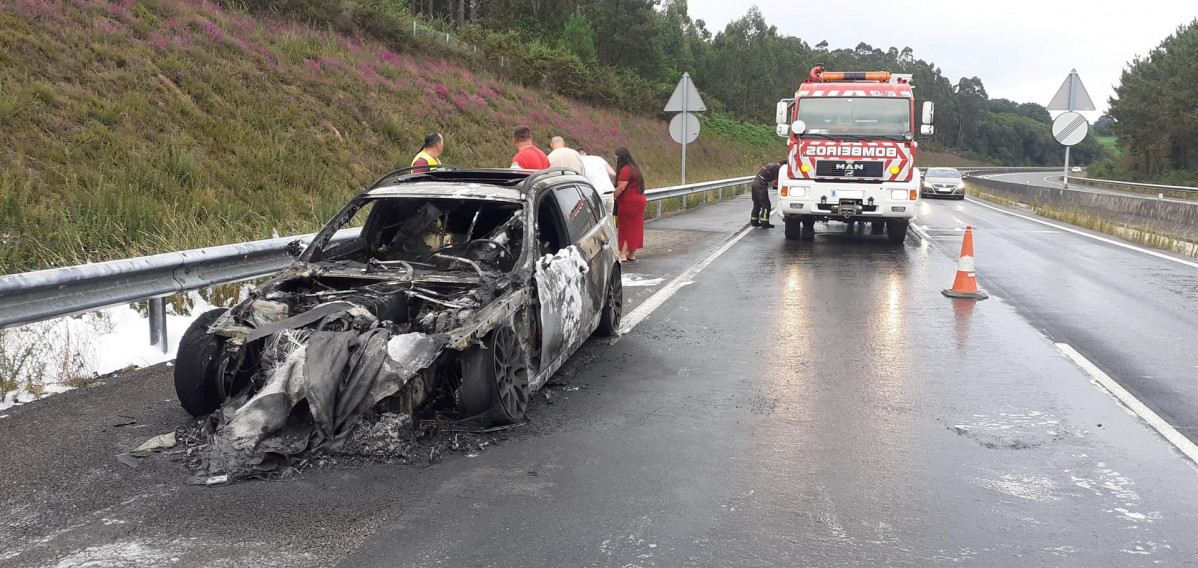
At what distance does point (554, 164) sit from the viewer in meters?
11.8

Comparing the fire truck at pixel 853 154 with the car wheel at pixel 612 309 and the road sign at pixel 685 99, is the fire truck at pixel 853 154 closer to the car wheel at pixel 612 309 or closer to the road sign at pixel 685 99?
the road sign at pixel 685 99

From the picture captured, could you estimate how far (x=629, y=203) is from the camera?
13805mm

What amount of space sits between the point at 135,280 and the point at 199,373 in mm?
2019

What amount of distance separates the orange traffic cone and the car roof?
585 cm

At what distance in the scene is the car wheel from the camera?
26.0 ft

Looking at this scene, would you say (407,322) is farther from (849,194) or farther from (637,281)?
(849,194)

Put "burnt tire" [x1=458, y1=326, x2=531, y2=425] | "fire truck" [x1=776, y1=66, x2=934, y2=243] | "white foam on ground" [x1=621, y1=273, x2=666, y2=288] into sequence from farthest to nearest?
"fire truck" [x1=776, y1=66, x2=934, y2=243], "white foam on ground" [x1=621, y1=273, x2=666, y2=288], "burnt tire" [x1=458, y1=326, x2=531, y2=425]

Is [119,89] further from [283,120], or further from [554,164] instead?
[554,164]

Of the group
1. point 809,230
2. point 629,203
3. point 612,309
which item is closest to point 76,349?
point 612,309

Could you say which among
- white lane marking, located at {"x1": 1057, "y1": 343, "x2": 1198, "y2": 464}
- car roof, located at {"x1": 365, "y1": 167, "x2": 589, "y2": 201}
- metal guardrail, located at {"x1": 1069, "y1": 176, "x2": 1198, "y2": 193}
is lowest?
white lane marking, located at {"x1": 1057, "y1": 343, "x2": 1198, "y2": 464}

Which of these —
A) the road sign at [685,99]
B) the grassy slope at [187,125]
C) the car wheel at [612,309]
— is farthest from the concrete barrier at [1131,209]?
the grassy slope at [187,125]

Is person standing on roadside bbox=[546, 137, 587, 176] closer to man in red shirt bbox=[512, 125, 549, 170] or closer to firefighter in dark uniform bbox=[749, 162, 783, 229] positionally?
man in red shirt bbox=[512, 125, 549, 170]

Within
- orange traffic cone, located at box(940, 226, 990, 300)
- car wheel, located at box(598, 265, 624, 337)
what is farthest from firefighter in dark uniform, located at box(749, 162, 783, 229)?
car wheel, located at box(598, 265, 624, 337)

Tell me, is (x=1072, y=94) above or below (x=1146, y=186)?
above
